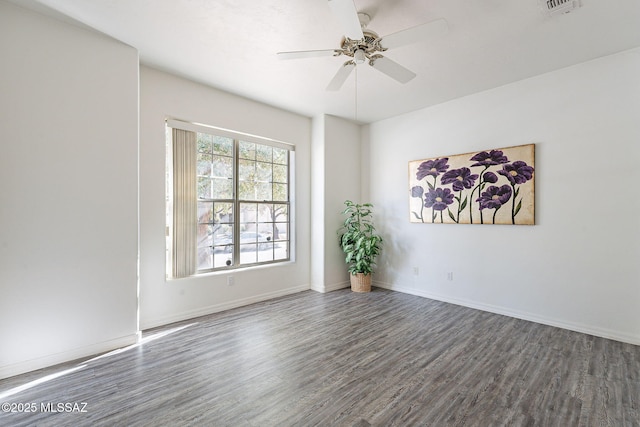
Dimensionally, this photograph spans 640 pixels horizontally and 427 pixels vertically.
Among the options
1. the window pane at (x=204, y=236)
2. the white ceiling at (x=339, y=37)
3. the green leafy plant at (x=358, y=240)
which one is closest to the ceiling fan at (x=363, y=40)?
the white ceiling at (x=339, y=37)

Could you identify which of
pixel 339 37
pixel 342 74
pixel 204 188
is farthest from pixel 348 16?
pixel 204 188

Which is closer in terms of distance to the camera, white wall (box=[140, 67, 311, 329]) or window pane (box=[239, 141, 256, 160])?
white wall (box=[140, 67, 311, 329])

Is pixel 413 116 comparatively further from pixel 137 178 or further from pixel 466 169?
pixel 137 178

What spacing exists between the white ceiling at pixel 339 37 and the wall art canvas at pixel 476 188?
1001 millimetres

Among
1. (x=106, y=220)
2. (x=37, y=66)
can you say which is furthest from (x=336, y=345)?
(x=37, y=66)

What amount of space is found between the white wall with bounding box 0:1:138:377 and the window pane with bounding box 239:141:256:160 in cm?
149

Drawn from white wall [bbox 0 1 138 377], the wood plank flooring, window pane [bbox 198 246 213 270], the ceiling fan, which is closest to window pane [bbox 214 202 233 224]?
window pane [bbox 198 246 213 270]

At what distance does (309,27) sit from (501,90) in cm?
281

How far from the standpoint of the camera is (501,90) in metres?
3.75

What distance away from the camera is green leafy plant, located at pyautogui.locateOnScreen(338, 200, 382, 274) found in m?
4.69

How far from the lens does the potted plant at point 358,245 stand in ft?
15.4

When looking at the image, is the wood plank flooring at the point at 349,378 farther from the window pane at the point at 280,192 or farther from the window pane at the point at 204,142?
the window pane at the point at 204,142

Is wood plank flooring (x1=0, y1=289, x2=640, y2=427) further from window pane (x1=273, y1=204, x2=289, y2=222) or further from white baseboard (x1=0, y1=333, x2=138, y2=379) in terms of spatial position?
window pane (x1=273, y1=204, x2=289, y2=222)

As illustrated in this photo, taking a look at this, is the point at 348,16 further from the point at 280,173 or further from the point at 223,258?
the point at 223,258
